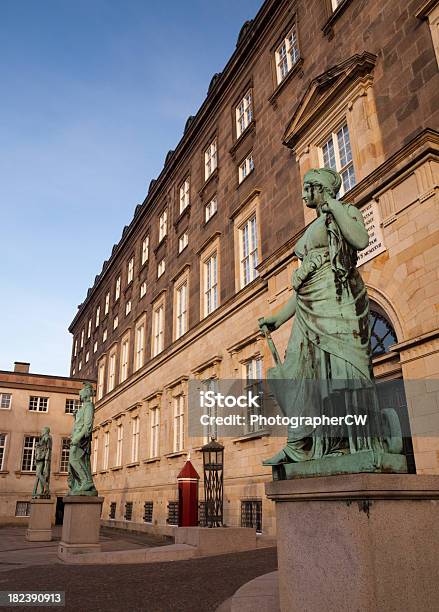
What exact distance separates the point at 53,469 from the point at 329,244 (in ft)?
128

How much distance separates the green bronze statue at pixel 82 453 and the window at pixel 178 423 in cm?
834

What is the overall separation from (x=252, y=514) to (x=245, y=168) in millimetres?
12393

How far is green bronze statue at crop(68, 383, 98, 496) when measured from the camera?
41.2ft

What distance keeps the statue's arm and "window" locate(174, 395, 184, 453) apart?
60.2 feet

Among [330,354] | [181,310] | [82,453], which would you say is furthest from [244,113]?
[330,354]

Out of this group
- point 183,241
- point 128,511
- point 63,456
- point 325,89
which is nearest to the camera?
point 325,89

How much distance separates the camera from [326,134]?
47.2 ft

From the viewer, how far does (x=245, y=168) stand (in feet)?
65.0

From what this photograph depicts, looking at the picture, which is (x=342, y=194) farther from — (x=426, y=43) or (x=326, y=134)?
(x=426, y=43)

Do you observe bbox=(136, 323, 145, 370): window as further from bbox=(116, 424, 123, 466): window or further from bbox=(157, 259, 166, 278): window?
bbox=(116, 424, 123, 466): window

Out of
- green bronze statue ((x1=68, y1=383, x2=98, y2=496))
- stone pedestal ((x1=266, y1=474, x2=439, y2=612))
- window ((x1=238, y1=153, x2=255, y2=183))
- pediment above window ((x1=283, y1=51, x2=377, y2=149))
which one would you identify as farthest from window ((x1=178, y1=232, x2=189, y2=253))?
stone pedestal ((x1=266, y1=474, x2=439, y2=612))

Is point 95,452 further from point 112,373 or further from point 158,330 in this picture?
point 158,330

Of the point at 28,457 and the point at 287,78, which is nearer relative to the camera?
the point at 287,78

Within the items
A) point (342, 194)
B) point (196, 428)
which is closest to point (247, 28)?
point (342, 194)
